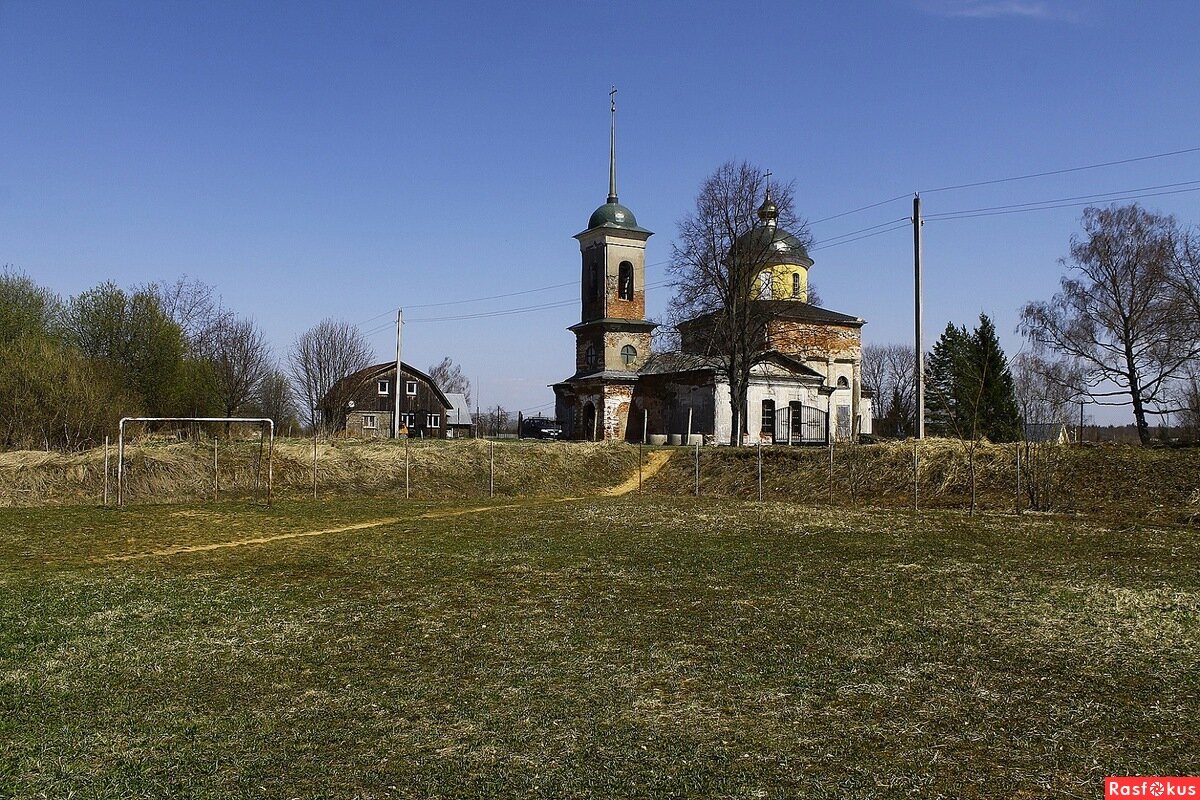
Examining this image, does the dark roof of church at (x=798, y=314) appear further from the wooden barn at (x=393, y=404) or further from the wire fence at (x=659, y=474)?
the wooden barn at (x=393, y=404)

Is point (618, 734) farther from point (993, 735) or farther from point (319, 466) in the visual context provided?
point (319, 466)

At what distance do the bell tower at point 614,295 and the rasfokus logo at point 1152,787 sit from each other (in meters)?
41.4

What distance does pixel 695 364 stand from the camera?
4172 cm

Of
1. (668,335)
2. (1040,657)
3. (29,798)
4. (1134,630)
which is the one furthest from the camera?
(668,335)

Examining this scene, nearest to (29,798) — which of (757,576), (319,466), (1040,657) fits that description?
(1040,657)

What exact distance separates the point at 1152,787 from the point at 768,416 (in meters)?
36.4

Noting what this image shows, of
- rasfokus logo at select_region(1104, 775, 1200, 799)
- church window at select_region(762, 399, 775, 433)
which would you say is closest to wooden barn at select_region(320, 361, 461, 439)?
church window at select_region(762, 399, 775, 433)

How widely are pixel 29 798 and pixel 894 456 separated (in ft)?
72.6

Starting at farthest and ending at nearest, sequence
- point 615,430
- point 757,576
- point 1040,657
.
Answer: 1. point 615,430
2. point 757,576
3. point 1040,657

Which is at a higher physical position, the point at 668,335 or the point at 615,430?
the point at 668,335

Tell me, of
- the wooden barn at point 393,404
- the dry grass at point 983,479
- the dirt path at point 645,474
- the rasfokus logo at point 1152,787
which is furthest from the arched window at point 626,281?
the rasfokus logo at point 1152,787

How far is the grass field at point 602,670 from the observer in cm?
522

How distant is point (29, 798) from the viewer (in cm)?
486

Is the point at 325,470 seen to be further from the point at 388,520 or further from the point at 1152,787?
the point at 1152,787
